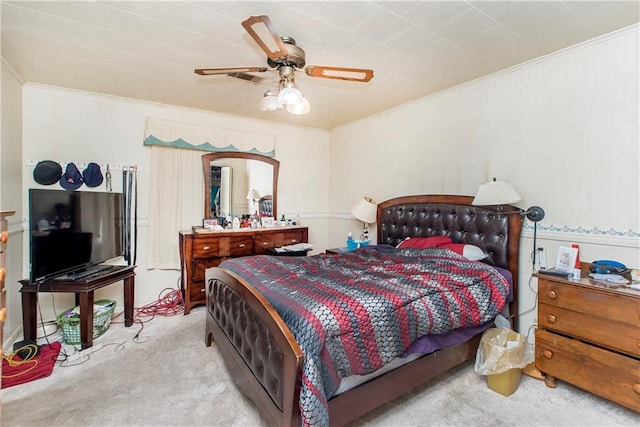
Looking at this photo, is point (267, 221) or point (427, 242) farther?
point (267, 221)

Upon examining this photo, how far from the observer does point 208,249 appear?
359 centimetres

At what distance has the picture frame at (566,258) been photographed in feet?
7.27

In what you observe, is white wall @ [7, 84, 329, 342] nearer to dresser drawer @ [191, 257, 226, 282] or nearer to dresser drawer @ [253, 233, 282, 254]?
dresser drawer @ [191, 257, 226, 282]

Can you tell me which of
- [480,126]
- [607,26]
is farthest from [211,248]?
[607,26]

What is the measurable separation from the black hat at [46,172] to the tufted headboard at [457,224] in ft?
12.1

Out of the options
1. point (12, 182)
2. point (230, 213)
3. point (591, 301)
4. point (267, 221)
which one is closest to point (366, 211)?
point (267, 221)

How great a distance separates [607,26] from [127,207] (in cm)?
472

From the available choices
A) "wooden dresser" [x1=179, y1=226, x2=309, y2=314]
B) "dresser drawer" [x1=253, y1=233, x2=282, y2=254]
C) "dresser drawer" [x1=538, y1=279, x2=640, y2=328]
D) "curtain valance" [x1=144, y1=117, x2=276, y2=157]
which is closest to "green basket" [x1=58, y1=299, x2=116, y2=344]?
"wooden dresser" [x1=179, y1=226, x2=309, y2=314]

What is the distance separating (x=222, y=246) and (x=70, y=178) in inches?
68.3

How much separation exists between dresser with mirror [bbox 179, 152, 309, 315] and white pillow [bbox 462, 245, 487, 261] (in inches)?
87.1

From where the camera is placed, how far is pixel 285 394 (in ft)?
4.75

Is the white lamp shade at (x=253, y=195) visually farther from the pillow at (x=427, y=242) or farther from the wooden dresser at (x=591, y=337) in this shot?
the wooden dresser at (x=591, y=337)

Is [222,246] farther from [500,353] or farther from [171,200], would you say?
[500,353]

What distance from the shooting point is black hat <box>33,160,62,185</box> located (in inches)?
122
